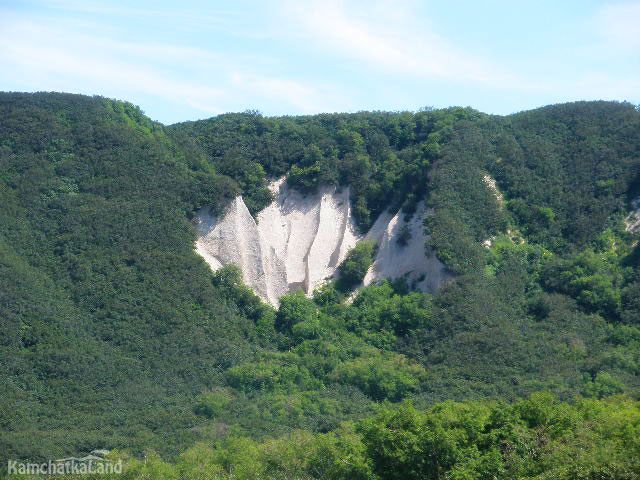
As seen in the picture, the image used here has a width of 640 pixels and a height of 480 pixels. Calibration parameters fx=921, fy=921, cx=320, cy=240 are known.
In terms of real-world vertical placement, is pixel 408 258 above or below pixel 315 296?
above

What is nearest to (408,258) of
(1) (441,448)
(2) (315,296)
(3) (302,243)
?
(2) (315,296)

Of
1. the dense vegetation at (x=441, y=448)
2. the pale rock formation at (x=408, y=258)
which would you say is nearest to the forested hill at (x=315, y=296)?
the dense vegetation at (x=441, y=448)

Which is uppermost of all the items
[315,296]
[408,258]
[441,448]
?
[408,258]

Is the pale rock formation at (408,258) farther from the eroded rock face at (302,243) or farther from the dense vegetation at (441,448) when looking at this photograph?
the dense vegetation at (441,448)

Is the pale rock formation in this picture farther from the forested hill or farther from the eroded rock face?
the forested hill

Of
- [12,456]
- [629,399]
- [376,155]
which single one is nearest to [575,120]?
[376,155]

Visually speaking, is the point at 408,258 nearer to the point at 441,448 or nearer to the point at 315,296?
the point at 315,296
